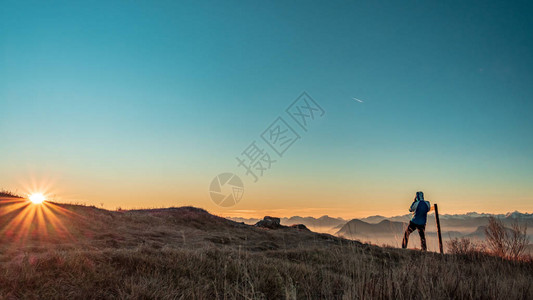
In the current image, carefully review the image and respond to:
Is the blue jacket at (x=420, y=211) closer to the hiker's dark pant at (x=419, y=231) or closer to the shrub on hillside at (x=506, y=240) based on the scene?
the hiker's dark pant at (x=419, y=231)

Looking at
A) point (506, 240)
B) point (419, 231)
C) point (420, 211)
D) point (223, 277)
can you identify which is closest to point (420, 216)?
point (420, 211)

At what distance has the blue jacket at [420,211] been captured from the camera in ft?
43.8

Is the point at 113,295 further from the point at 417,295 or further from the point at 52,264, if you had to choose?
the point at 417,295

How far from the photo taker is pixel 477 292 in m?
4.41

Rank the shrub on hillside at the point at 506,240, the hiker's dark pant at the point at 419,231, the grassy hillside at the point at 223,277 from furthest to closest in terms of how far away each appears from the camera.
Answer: the hiker's dark pant at the point at 419,231 → the shrub on hillside at the point at 506,240 → the grassy hillside at the point at 223,277

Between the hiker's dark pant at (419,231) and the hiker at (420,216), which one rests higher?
the hiker at (420,216)

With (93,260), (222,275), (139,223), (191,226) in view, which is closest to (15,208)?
(139,223)

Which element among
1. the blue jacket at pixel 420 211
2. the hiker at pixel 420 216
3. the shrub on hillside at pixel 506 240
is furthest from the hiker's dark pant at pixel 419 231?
the shrub on hillside at pixel 506 240


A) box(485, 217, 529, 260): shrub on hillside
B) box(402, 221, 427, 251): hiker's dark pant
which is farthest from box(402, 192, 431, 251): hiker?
box(485, 217, 529, 260): shrub on hillside

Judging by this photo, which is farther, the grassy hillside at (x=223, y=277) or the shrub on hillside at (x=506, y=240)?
the shrub on hillside at (x=506, y=240)

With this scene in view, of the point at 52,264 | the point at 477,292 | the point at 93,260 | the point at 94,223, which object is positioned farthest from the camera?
the point at 94,223

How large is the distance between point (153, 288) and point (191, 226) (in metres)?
17.8

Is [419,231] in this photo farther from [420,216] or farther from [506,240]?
[506,240]

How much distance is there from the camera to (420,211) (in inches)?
526
